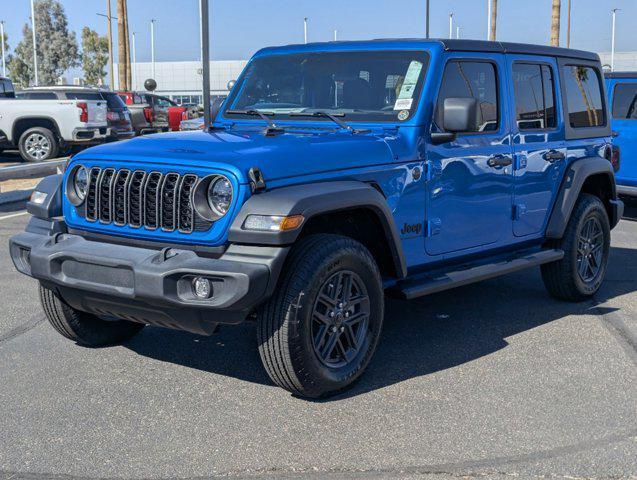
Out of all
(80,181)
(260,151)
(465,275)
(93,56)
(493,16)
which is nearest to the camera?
(260,151)

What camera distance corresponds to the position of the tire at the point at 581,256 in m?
6.82

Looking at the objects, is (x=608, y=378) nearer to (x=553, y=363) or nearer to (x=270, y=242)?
(x=553, y=363)

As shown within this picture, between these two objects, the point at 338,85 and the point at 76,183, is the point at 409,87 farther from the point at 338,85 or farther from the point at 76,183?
the point at 76,183

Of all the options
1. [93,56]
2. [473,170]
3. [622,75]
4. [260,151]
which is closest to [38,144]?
[622,75]

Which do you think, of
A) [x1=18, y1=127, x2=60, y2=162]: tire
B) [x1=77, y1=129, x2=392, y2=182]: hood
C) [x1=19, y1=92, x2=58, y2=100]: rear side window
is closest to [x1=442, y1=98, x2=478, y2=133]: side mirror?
[x1=77, y1=129, x2=392, y2=182]: hood

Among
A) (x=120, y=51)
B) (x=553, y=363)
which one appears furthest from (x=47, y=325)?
(x=120, y=51)

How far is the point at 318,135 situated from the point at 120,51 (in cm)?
3495

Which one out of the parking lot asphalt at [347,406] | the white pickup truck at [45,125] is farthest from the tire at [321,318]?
the white pickup truck at [45,125]

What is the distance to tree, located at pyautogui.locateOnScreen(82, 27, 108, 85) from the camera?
93688mm

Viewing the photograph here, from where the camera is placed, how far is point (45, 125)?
759 inches

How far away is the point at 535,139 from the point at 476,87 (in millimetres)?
747

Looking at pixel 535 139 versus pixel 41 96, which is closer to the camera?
pixel 535 139

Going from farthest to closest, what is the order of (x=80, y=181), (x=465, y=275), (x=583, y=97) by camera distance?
(x=583, y=97) → (x=465, y=275) → (x=80, y=181)

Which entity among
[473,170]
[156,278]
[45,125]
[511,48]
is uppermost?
[511,48]
